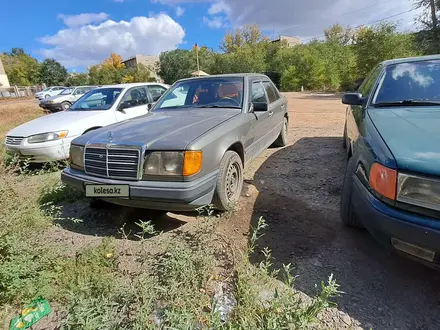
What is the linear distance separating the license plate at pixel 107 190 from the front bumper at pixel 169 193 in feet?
0.12

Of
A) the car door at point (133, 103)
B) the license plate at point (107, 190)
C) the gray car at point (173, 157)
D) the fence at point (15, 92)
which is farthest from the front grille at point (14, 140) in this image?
the fence at point (15, 92)

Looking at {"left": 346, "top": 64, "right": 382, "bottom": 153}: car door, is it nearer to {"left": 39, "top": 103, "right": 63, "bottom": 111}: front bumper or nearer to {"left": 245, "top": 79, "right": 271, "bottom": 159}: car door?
{"left": 245, "top": 79, "right": 271, "bottom": 159}: car door

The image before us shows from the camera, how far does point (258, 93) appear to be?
13.8 feet

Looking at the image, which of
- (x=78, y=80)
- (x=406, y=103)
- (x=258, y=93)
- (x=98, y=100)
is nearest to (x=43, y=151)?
(x=98, y=100)

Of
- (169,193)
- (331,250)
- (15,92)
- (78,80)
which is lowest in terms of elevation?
(331,250)

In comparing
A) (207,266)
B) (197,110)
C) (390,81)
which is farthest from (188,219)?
(390,81)

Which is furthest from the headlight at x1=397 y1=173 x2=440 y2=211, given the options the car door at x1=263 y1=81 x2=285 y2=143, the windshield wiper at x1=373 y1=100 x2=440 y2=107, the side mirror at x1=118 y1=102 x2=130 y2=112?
the side mirror at x1=118 y1=102 x2=130 y2=112

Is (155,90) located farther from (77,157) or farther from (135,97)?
(77,157)

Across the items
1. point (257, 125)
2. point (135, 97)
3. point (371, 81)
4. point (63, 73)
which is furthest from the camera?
point (63, 73)

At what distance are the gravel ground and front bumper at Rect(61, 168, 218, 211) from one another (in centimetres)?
55

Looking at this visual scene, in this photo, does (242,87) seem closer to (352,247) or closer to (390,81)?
(390,81)

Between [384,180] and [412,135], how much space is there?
47 centimetres

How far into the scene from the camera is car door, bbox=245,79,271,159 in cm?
368

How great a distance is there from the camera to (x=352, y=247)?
2.41 m
